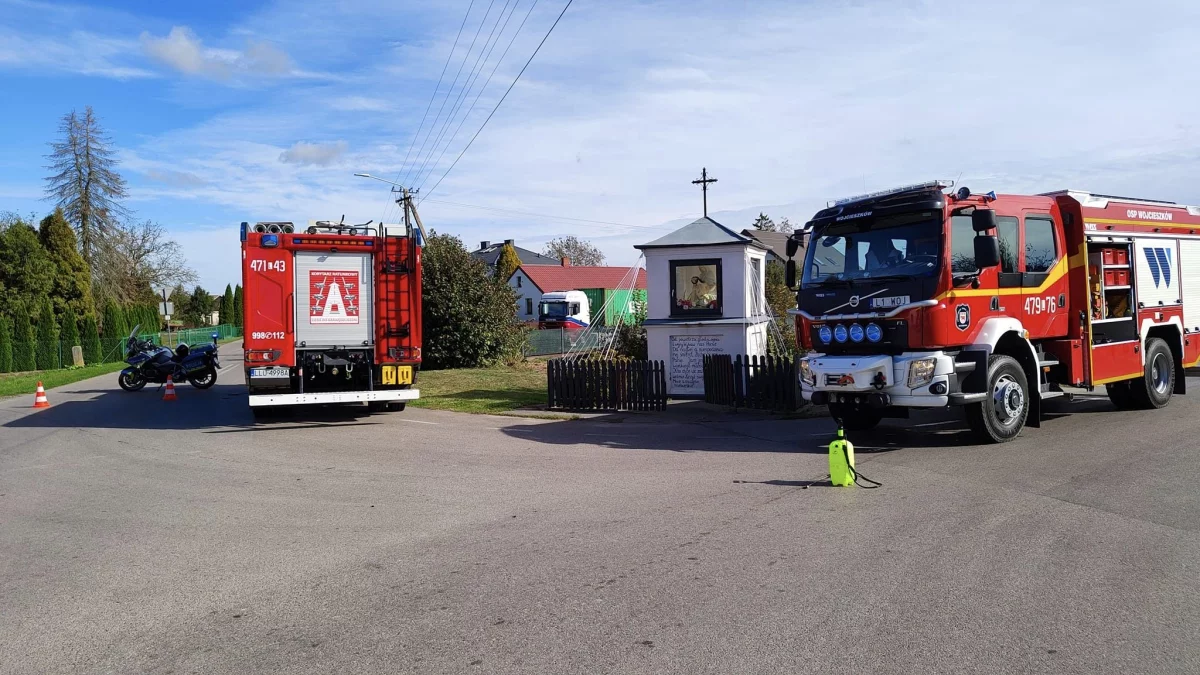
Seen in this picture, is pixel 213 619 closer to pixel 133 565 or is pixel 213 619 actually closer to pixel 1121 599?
pixel 133 565

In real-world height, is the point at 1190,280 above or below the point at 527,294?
below

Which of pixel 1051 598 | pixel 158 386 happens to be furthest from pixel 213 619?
pixel 158 386

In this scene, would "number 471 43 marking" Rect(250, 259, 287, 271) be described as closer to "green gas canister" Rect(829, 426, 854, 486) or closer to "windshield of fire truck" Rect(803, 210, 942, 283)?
"windshield of fire truck" Rect(803, 210, 942, 283)

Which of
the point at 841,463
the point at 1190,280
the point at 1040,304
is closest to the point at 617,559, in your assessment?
the point at 841,463

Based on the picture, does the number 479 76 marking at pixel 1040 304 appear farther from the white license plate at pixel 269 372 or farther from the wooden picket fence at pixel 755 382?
the white license plate at pixel 269 372

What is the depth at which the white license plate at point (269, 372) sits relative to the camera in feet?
46.0

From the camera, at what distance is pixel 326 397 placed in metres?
13.9

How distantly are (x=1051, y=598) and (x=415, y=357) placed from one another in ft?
36.6

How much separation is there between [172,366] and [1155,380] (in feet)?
Answer: 69.3

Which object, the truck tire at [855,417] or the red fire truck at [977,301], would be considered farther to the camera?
the truck tire at [855,417]

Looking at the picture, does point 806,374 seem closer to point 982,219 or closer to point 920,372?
point 920,372

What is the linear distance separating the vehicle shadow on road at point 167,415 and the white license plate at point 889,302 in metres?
8.95

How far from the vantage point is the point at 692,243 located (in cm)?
1756

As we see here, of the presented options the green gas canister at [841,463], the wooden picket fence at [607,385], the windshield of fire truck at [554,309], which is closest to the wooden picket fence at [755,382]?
the wooden picket fence at [607,385]
